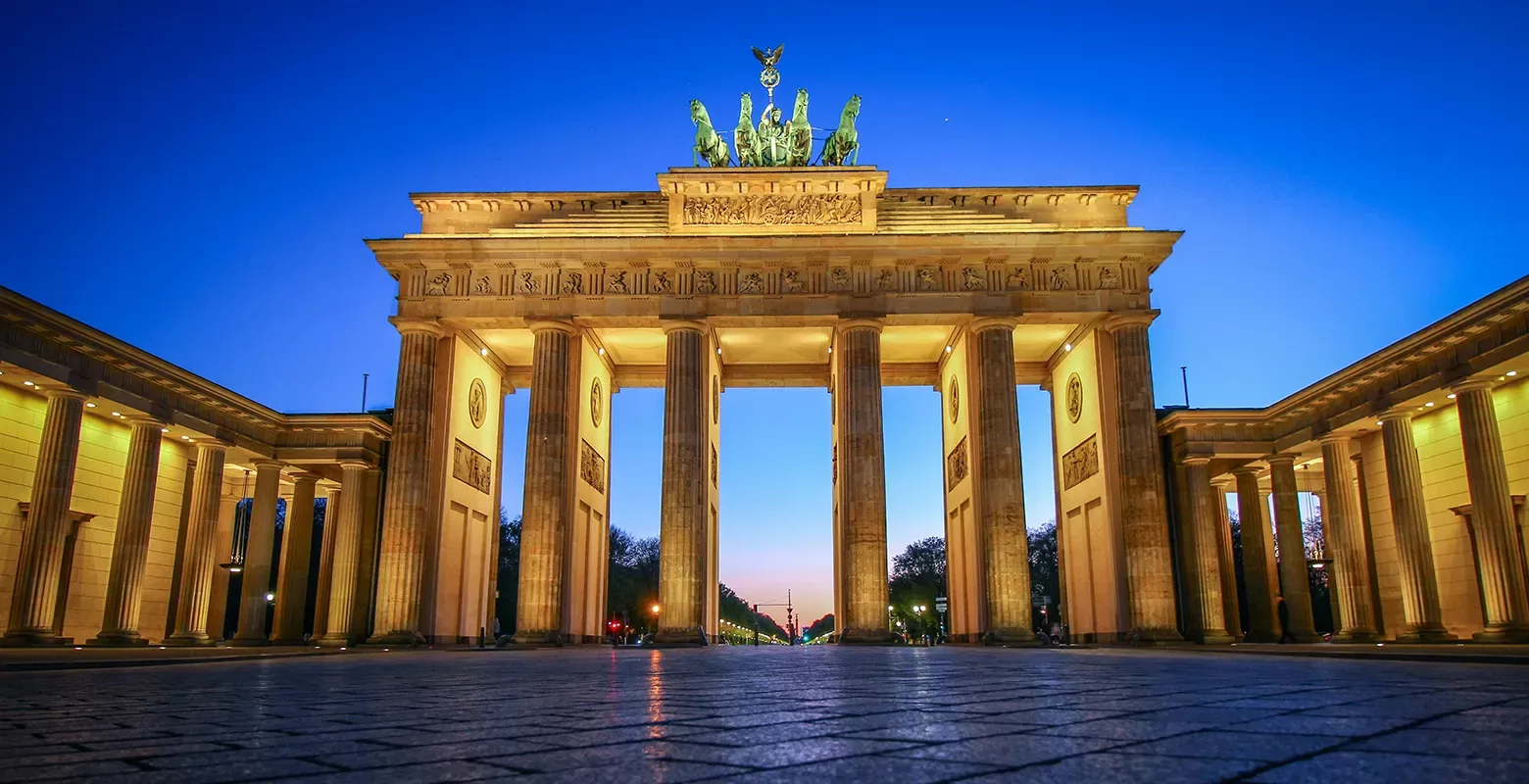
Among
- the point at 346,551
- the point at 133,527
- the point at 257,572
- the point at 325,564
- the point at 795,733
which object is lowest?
the point at 795,733

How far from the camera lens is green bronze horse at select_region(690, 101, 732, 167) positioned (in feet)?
107

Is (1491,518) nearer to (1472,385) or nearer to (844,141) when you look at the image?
(1472,385)

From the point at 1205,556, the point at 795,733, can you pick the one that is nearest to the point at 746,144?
the point at 1205,556

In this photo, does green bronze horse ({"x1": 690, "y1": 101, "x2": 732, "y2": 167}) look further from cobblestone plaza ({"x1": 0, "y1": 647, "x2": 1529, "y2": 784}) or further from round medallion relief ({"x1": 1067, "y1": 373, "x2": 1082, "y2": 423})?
cobblestone plaza ({"x1": 0, "y1": 647, "x2": 1529, "y2": 784})

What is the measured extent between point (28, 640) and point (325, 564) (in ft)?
48.7

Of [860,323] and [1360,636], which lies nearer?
[1360,636]

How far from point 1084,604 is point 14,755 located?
109 feet

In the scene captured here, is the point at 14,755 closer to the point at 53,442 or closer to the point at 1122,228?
the point at 53,442

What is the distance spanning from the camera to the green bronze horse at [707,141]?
3259 cm

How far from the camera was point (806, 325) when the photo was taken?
31.4 m

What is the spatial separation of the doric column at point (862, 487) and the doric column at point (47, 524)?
19.8m

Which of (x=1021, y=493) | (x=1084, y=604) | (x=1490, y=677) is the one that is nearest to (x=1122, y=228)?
(x=1021, y=493)

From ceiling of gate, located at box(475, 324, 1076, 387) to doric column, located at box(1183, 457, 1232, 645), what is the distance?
238 inches

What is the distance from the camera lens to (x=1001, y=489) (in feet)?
94.9
